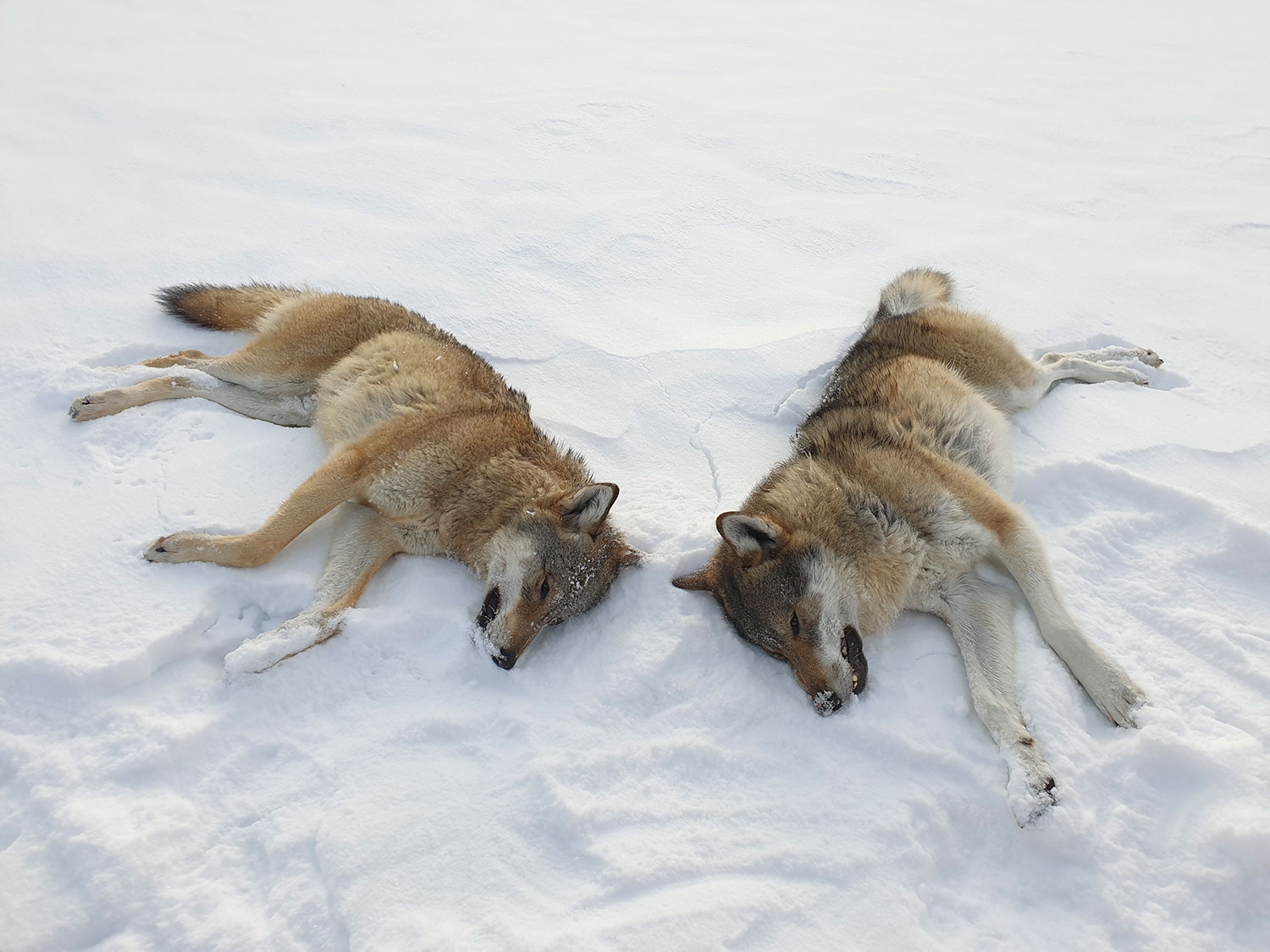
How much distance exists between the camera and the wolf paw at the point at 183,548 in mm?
3520

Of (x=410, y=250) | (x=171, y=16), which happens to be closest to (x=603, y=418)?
(x=410, y=250)

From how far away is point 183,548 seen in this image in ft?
11.6

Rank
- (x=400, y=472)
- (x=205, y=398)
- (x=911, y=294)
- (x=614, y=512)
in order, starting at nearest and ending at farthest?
(x=400, y=472), (x=614, y=512), (x=205, y=398), (x=911, y=294)

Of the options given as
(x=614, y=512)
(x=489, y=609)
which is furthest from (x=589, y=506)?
(x=489, y=609)

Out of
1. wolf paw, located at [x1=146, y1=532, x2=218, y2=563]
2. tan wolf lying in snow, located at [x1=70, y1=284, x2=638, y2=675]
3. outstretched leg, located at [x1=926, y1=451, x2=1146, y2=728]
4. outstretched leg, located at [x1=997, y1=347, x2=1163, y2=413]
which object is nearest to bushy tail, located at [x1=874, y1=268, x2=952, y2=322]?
outstretched leg, located at [x1=997, y1=347, x2=1163, y2=413]

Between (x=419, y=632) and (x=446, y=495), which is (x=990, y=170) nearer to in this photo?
(x=446, y=495)

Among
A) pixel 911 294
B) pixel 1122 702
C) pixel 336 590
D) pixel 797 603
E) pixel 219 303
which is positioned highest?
pixel 911 294

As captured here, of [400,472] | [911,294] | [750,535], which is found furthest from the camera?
[911,294]

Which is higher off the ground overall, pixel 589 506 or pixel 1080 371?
pixel 1080 371

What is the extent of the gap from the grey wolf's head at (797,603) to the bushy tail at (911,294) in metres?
2.46

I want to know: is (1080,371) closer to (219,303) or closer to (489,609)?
(489,609)

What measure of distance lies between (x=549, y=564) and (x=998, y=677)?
195 centimetres

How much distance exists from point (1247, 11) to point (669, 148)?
11270mm

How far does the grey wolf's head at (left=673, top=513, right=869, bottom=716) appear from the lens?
326cm
